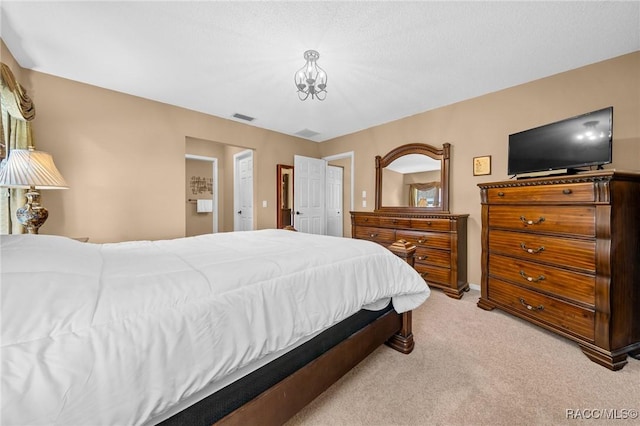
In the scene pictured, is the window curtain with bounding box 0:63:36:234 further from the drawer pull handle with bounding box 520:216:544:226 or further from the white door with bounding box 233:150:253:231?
the drawer pull handle with bounding box 520:216:544:226

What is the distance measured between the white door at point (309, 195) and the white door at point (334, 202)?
0.17 m

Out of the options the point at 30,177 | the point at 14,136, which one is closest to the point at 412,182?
the point at 30,177

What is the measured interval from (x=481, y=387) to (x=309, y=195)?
13.2ft

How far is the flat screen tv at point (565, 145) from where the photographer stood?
2045mm

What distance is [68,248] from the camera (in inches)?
41.4

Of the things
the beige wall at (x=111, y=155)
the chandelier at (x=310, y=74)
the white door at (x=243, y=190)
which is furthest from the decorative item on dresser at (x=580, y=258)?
the beige wall at (x=111, y=155)

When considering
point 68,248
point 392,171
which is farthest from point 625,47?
point 68,248

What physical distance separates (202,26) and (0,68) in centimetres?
154

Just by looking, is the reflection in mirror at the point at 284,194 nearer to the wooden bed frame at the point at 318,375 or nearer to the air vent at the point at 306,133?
the air vent at the point at 306,133

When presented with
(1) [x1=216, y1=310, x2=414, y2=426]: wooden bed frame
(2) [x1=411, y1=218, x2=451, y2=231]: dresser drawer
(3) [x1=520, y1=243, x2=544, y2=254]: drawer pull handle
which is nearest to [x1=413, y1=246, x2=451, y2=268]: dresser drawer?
(2) [x1=411, y1=218, x2=451, y2=231]: dresser drawer

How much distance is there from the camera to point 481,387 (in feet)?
5.08

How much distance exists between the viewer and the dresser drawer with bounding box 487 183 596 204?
74.9 inches

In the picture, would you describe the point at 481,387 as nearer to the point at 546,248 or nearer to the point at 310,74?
the point at 546,248

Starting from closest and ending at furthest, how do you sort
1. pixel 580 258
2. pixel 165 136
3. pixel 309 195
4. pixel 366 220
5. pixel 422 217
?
pixel 580 258 → pixel 422 217 → pixel 165 136 → pixel 366 220 → pixel 309 195
